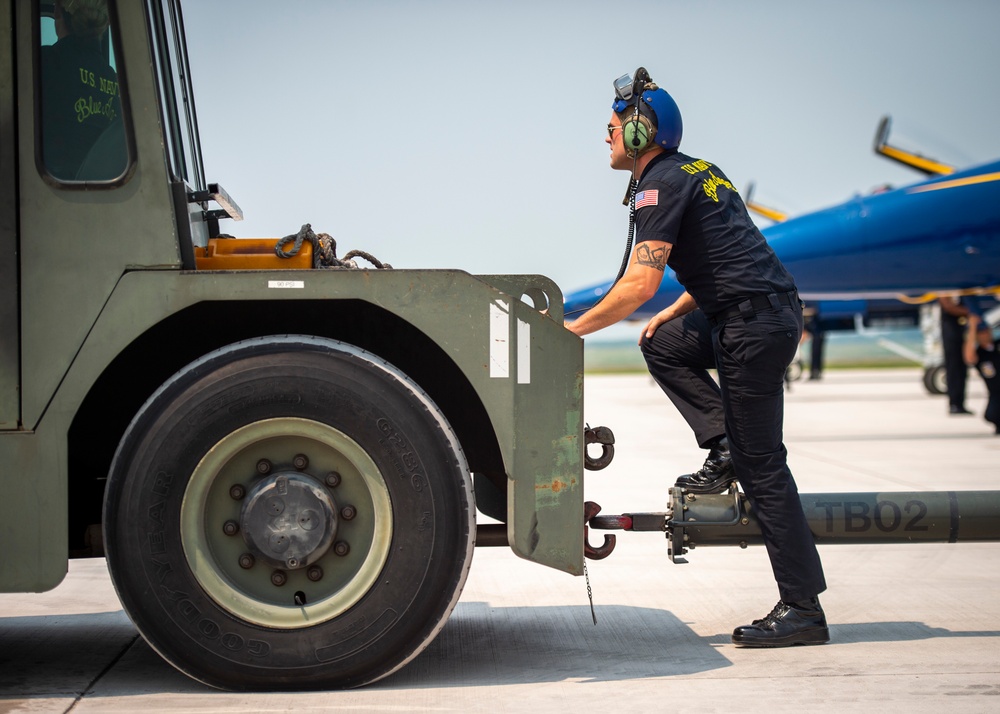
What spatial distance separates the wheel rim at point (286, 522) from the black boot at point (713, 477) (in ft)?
4.22

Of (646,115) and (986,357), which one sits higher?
(646,115)

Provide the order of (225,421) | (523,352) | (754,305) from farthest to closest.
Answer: (754,305) → (523,352) → (225,421)

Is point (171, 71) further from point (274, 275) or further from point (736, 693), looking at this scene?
point (736, 693)

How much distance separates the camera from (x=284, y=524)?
122 inches

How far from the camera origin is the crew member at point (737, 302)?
3.63 meters

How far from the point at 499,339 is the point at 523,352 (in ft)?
0.28

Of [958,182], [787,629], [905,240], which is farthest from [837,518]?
[958,182]

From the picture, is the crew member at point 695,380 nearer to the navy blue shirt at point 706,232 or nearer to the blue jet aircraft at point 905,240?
the navy blue shirt at point 706,232

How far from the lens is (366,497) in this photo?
317 cm

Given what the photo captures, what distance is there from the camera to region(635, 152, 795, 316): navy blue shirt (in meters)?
3.63

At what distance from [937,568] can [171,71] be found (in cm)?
432

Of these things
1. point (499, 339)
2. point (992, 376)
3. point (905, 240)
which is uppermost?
point (905, 240)

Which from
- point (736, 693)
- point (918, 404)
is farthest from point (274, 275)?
point (918, 404)

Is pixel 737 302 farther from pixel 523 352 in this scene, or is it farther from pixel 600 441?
pixel 523 352
